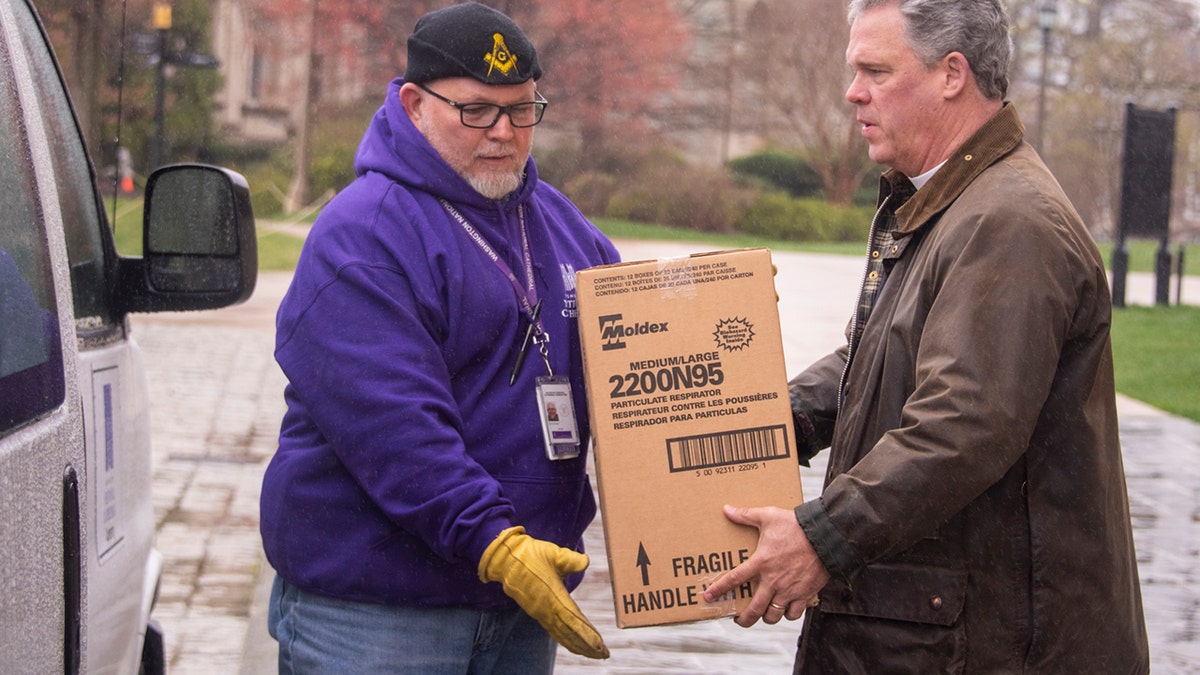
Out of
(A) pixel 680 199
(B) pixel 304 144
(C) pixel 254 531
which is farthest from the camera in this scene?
(A) pixel 680 199

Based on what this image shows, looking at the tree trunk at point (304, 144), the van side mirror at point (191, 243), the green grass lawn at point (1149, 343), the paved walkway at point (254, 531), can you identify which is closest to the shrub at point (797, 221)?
the green grass lawn at point (1149, 343)

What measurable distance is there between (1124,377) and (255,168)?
23.2 meters

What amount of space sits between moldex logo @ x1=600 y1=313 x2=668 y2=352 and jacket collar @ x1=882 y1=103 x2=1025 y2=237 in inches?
21.5

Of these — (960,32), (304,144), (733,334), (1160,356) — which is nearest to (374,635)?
(733,334)

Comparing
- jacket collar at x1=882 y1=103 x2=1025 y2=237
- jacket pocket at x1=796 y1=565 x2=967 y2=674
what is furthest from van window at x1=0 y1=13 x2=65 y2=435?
jacket collar at x1=882 y1=103 x2=1025 y2=237

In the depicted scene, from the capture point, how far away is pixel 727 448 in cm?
269

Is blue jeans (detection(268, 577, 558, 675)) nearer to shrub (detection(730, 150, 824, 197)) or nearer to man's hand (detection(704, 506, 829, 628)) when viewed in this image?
man's hand (detection(704, 506, 829, 628))

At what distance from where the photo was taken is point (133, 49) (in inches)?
1053

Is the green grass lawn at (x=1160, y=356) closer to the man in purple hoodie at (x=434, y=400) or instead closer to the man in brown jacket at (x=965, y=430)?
the man in brown jacket at (x=965, y=430)

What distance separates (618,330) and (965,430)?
→ 668 mm

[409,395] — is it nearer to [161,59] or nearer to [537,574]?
[537,574]

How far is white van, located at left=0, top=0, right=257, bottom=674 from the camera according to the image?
2035 mm

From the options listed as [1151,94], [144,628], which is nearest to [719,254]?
[144,628]

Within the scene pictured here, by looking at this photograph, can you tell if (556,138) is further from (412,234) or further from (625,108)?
(412,234)
